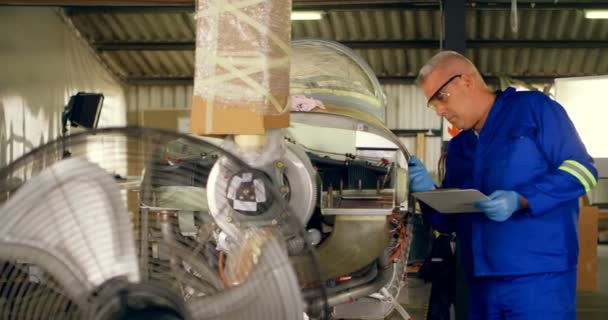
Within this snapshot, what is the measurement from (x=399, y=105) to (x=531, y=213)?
13.8 m

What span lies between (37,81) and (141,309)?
501 inches

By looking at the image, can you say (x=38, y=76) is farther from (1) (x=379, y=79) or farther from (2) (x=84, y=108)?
(1) (x=379, y=79)

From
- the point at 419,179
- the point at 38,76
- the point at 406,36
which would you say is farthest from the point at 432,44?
the point at 419,179

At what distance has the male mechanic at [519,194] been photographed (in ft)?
12.6

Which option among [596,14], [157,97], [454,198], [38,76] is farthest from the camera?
[157,97]

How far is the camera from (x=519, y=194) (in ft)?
12.7

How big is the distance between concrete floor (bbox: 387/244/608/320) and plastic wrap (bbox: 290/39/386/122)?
1520 mm

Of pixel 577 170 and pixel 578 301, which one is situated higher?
pixel 577 170

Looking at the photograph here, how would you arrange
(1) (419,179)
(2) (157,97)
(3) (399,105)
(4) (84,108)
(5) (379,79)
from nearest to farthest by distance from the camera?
(1) (419,179) → (4) (84,108) → (5) (379,79) → (3) (399,105) → (2) (157,97)

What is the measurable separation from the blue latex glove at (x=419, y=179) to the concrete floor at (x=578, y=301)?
5.46 feet

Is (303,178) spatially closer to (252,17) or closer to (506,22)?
(252,17)

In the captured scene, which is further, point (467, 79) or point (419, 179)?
point (419, 179)

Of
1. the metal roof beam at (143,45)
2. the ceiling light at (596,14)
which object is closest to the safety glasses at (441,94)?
the ceiling light at (596,14)

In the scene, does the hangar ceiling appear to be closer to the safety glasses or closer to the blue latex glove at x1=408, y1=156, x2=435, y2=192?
the blue latex glove at x1=408, y1=156, x2=435, y2=192
